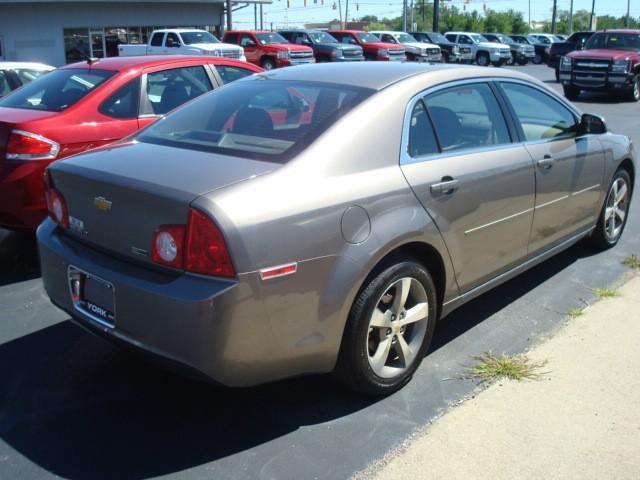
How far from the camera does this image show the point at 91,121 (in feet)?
18.2

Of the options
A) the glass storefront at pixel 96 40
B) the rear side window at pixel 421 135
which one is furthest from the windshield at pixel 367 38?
the rear side window at pixel 421 135

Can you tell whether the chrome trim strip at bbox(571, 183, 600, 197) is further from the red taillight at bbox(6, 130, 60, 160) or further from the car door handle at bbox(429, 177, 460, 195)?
the red taillight at bbox(6, 130, 60, 160)

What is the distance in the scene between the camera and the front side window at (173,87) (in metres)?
6.10

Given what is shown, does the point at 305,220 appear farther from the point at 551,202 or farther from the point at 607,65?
the point at 607,65

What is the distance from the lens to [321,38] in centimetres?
3081

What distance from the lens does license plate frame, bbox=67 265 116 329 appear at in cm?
307

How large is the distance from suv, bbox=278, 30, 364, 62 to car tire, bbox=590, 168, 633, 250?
2416 centimetres

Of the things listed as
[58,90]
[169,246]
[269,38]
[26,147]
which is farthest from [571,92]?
[169,246]

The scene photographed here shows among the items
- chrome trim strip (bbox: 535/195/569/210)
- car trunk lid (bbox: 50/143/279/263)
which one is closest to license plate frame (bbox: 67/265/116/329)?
car trunk lid (bbox: 50/143/279/263)

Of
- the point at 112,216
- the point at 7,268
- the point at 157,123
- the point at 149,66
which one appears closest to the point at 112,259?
the point at 112,216

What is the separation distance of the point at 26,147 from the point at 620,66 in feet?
57.9

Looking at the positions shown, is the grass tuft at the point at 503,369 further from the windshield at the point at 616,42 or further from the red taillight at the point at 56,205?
the windshield at the point at 616,42

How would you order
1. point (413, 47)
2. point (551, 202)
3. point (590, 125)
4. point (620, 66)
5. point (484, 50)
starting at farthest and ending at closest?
point (484, 50) → point (413, 47) → point (620, 66) → point (590, 125) → point (551, 202)

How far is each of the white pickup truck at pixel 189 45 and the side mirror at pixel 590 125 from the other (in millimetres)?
20144
